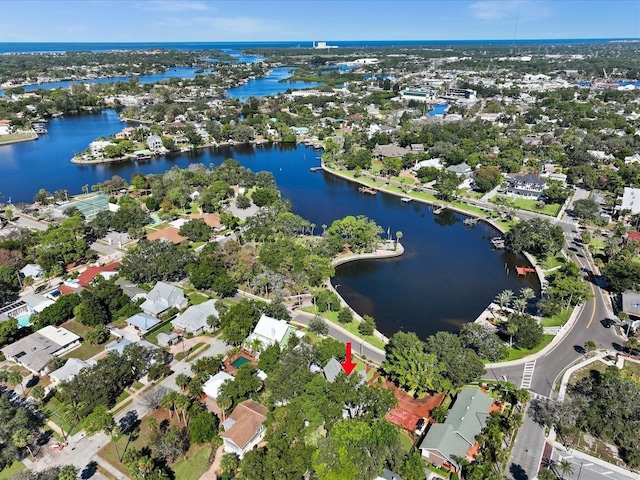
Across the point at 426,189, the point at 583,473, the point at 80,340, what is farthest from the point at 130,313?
the point at 426,189

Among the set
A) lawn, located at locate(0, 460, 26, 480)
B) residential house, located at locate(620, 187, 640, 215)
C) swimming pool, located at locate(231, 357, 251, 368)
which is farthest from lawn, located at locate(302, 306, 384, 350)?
residential house, located at locate(620, 187, 640, 215)

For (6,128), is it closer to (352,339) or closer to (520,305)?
(352,339)

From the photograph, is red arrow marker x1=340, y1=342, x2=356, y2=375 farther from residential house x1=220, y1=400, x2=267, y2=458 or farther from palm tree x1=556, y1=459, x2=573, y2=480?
palm tree x1=556, y1=459, x2=573, y2=480

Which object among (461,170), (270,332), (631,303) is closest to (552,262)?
(631,303)

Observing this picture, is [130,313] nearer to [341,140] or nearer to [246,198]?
[246,198]

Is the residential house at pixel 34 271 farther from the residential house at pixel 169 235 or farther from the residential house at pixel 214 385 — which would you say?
the residential house at pixel 214 385
